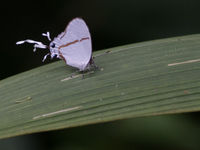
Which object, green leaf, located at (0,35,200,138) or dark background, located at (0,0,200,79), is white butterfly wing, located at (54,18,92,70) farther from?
dark background, located at (0,0,200,79)

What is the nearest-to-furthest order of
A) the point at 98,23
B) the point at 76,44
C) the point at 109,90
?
the point at 109,90 < the point at 76,44 < the point at 98,23

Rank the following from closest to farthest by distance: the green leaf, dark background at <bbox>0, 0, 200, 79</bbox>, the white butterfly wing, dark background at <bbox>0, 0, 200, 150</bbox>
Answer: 1. the green leaf
2. the white butterfly wing
3. dark background at <bbox>0, 0, 200, 150</bbox>
4. dark background at <bbox>0, 0, 200, 79</bbox>

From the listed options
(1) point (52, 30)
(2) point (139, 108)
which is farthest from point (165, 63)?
(1) point (52, 30)

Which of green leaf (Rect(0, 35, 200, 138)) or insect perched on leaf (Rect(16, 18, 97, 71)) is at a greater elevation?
insect perched on leaf (Rect(16, 18, 97, 71))

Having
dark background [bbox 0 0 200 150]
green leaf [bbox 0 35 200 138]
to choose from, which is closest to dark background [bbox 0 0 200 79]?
dark background [bbox 0 0 200 150]

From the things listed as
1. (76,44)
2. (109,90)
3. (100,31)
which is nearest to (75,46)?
(76,44)

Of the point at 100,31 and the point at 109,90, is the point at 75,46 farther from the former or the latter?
the point at 100,31
